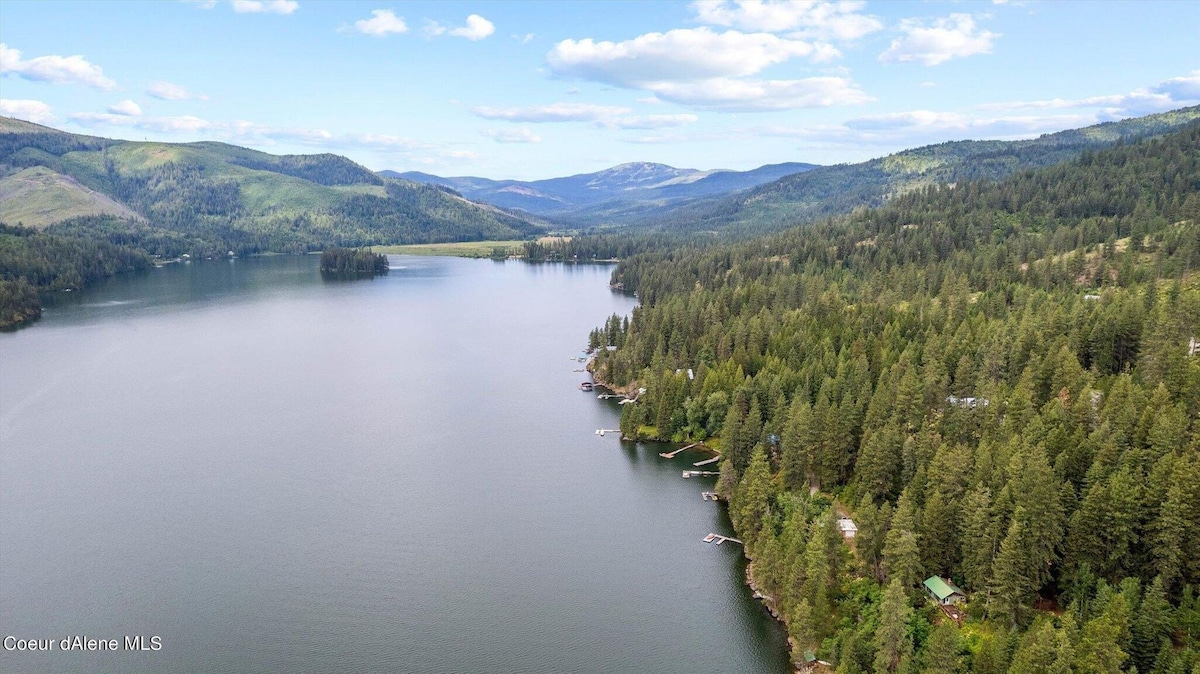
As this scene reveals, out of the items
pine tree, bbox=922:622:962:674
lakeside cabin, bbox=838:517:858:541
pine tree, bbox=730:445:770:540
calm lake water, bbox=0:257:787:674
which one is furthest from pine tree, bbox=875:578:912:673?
pine tree, bbox=730:445:770:540

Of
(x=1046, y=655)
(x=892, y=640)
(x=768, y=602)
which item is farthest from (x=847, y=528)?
(x=1046, y=655)

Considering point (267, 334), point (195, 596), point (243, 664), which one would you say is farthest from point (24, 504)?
point (267, 334)

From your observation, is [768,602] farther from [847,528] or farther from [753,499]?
[847,528]

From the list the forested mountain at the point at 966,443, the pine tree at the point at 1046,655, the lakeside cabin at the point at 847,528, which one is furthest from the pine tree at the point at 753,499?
the pine tree at the point at 1046,655

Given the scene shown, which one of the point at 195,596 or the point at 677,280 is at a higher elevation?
the point at 677,280

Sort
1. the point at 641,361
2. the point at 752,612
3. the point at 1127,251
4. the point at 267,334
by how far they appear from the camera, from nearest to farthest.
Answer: the point at 752,612 < the point at 641,361 < the point at 1127,251 < the point at 267,334

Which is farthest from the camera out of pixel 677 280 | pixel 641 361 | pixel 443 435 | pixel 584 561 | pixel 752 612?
pixel 677 280

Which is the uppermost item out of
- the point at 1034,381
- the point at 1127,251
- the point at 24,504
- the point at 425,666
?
the point at 1127,251

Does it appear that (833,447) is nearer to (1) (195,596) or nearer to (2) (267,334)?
(1) (195,596)
